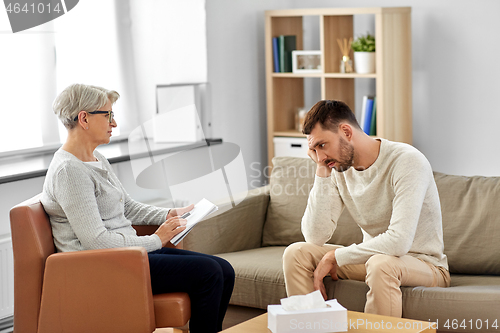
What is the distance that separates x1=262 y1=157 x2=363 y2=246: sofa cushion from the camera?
9.78 feet

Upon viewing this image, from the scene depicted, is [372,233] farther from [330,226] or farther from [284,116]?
[284,116]

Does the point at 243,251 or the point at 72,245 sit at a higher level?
the point at 72,245

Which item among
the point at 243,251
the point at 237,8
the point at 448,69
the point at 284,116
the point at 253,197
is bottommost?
the point at 243,251

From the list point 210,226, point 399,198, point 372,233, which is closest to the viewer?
point 399,198

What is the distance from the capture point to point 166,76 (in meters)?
3.85

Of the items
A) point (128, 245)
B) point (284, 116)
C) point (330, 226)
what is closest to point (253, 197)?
point (330, 226)

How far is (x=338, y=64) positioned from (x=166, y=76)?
3.91 feet

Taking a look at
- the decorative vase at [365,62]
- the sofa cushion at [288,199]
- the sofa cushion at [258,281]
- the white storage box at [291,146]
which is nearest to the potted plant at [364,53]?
the decorative vase at [365,62]

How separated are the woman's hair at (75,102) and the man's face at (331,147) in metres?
0.76

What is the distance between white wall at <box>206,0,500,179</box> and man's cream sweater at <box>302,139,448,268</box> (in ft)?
6.43

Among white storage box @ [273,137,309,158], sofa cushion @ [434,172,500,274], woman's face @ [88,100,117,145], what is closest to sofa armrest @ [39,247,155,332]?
woman's face @ [88,100,117,145]

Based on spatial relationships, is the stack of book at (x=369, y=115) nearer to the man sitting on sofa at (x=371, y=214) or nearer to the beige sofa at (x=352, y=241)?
the beige sofa at (x=352, y=241)

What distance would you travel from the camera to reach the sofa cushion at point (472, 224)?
2.50m

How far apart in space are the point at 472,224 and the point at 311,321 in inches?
46.4
